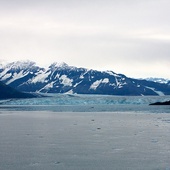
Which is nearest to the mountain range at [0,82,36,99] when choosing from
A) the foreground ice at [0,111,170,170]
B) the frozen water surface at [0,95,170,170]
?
the frozen water surface at [0,95,170,170]

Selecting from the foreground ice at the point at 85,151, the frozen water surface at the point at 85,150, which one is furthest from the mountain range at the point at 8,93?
the foreground ice at the point at 85,151

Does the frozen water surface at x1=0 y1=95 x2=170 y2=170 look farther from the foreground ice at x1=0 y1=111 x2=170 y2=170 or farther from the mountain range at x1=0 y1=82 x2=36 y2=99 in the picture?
the mountain range at x1=0 y1=82 x2=36 y2=99

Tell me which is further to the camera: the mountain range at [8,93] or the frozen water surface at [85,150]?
the mountain range at [8,93]

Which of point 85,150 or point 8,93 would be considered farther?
point 8,93

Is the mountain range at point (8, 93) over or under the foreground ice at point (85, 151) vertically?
Answer: over

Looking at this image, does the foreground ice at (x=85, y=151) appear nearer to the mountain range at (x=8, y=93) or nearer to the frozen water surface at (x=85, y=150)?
the frozen water surface at (x=85, y=150)

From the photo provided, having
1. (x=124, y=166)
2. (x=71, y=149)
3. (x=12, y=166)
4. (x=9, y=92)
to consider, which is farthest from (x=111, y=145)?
(x=9, y=92)

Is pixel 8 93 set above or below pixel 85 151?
above

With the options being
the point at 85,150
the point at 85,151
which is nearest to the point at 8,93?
the point at 85,150

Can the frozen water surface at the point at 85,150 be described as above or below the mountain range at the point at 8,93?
below

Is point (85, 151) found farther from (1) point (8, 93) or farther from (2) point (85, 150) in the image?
(1) point (8, 93)

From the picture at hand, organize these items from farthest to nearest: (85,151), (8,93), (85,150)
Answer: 1. (8,93)
2. (85,150)
3. (85,151)

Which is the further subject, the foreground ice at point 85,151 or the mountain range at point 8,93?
the mountain range at point 8,93

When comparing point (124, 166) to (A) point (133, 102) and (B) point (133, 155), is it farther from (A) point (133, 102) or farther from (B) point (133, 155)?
(A) point (133, 102)
